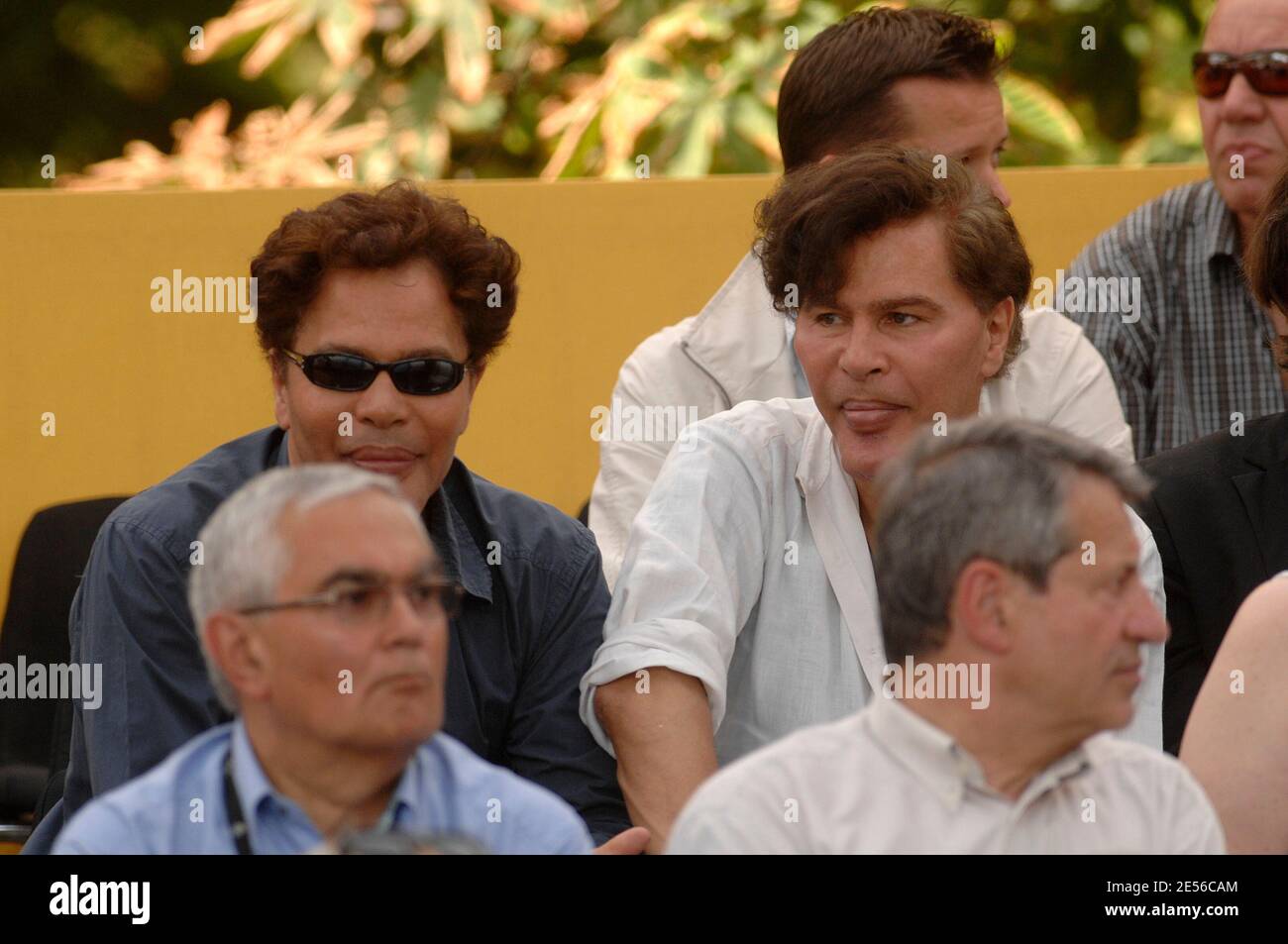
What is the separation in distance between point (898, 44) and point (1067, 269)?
0.85 metres

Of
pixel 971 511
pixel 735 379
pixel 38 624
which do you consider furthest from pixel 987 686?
A: pixel 38 624

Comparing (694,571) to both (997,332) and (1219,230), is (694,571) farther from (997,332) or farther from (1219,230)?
(1219,230)

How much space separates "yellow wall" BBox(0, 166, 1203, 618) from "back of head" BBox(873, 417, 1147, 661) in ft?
9.35

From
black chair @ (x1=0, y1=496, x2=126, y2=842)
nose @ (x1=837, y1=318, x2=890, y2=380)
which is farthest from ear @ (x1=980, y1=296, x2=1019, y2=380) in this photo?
black chair @ (x1=0, y1=496, x2=126, y2=842)

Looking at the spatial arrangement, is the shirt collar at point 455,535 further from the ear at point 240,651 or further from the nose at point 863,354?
the ear at point 240,651

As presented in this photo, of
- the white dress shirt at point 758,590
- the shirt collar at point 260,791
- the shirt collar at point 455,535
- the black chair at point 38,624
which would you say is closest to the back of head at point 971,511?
the shirt collar at point 260,791

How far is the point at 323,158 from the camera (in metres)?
7.03

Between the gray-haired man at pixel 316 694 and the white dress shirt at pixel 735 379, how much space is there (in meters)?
1.65

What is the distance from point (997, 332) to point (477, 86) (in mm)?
4054

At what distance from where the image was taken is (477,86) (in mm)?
6961

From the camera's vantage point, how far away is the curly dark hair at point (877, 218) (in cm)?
312

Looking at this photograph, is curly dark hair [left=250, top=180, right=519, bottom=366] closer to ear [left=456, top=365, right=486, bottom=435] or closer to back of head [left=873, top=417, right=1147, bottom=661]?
ear [left=456, top=365, right=486, bottom=435]
